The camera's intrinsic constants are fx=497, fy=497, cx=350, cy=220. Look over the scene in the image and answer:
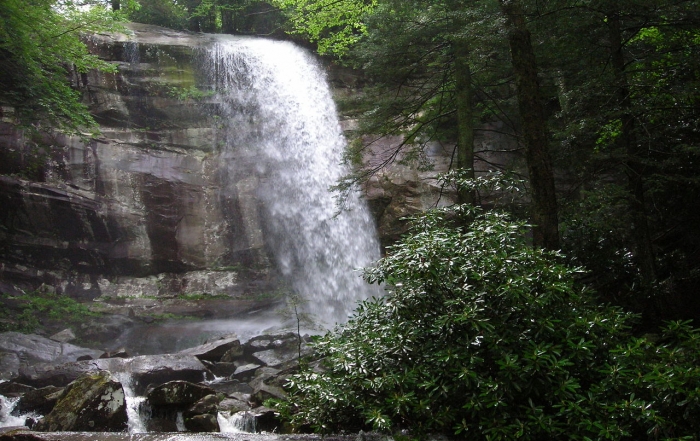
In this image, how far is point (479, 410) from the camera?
420 cm

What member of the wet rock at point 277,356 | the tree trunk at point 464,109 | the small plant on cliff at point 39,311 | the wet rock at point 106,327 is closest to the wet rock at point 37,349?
the small plant on cliff at point 39,311

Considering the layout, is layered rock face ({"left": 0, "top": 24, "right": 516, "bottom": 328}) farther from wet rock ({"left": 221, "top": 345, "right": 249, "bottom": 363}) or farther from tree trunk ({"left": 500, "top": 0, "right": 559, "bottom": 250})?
tree trunk ({"left": 500, "top": 0, "right": 559, "bottom": 250})

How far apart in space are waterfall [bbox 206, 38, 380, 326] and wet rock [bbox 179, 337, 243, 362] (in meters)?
3.56

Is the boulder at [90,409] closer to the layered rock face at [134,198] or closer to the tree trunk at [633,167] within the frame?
the tree trunk at [633,167]

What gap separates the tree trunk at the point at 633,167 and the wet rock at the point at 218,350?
9350 mm

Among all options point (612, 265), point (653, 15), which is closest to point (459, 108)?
point (653, 15)

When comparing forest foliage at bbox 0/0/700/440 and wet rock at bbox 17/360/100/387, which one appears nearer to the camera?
forest foliage at bbox 0/0/700/440

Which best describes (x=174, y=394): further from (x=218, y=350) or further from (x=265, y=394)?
(x=218, y=350)

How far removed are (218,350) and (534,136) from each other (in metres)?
9.34

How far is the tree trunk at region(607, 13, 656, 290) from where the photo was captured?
696 centimetres

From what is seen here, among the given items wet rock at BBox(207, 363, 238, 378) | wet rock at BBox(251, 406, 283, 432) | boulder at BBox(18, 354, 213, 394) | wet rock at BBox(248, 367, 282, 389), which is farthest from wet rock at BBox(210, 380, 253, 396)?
wet rock at BBox(251, 406, 283, 432)

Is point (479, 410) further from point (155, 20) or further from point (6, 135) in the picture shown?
point (155, 20)

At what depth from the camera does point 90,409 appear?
7.19 metres

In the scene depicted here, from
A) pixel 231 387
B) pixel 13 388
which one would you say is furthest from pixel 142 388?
pixel 13 388
